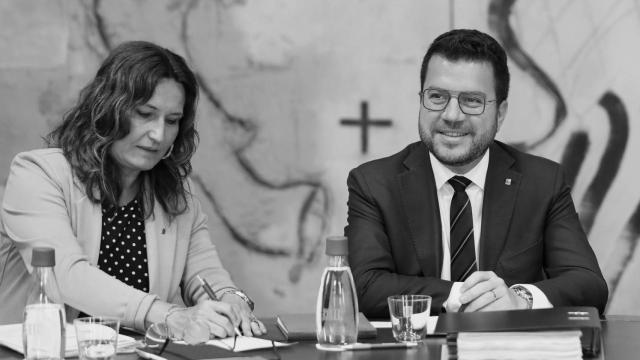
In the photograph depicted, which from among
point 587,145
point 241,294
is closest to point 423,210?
point 241,294

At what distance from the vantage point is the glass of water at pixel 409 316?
1.82 metres

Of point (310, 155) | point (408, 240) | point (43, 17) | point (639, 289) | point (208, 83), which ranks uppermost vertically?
point (43, 17)

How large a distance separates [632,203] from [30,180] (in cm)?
216

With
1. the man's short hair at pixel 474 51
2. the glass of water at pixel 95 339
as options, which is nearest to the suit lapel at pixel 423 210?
the man's short hair at pixel 474 51

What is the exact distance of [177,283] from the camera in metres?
2.55

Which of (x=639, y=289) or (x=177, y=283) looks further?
(x=639, y=289)

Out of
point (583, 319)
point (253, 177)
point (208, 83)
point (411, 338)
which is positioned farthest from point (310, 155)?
point (583, 319)

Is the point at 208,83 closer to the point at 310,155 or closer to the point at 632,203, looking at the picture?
the point at 310,155

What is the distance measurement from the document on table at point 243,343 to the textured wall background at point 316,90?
1523 mm

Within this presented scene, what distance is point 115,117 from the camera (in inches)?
94.2

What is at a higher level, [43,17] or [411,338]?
[43,17]

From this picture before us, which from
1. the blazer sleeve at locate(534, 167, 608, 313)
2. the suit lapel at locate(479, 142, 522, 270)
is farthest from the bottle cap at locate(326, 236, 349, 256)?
the suit lapel at locate(479, 142, 522, 270)

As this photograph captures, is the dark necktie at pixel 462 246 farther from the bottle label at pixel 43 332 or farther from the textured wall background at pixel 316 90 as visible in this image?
the bottle label at pixel 43 332

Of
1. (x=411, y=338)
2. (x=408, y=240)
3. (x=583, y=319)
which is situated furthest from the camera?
(x=408, y=240)
